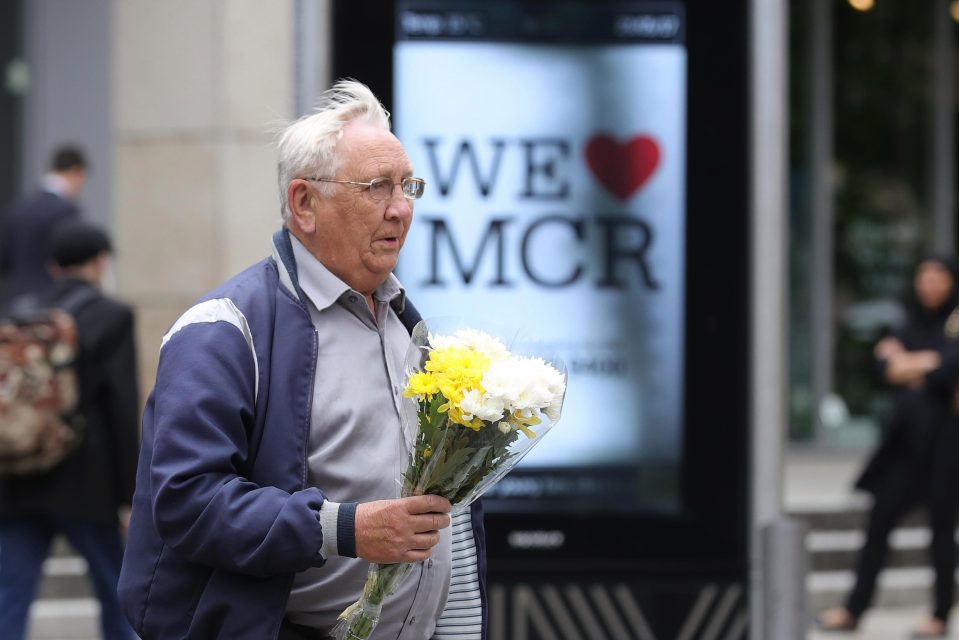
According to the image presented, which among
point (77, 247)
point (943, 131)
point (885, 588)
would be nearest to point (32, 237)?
point (77, 247)

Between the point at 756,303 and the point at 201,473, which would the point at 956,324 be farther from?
the point at 201,473

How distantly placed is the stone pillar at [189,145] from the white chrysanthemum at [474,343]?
→ 5.48 metres

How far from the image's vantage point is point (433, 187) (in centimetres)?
468

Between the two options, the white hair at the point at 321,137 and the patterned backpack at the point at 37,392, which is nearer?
the white hair at the point at 321,137

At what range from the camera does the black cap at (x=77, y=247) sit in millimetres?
6062

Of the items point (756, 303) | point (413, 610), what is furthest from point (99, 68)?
point (413, 610)

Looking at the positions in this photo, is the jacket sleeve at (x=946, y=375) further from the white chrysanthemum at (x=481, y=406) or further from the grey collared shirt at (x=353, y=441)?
the white chrysanthemum at (x=481, y=406)

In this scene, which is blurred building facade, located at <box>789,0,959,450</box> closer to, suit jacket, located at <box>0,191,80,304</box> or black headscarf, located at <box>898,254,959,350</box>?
black headscarf, located at <box>898,254,959,350</box>

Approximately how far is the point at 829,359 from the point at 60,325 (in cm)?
881

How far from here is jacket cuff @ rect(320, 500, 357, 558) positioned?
252cm

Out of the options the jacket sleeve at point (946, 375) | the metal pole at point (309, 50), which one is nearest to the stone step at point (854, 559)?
the jacket sleeve at point (946, 375)

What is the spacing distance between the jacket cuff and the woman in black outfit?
5.66m

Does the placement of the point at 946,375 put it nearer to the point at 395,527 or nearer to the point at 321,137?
the point at 321,137

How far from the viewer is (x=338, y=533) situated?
99.0 inches
